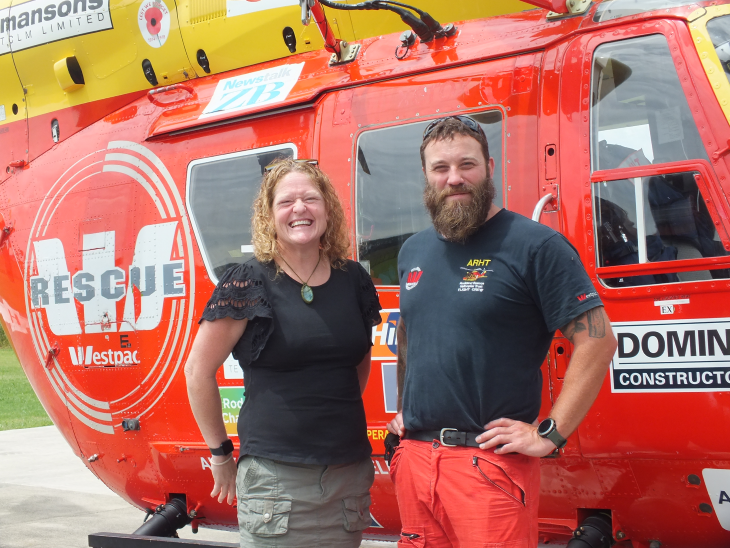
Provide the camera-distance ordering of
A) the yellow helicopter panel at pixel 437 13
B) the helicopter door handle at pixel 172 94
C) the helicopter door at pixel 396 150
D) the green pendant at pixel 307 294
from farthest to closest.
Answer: the helicopter door handle at pixel 172 94 → the yellow helicopter panel at pixel 437 13 → the helicopter door at pixel 396 150 → the green pendant at pixel 307 294

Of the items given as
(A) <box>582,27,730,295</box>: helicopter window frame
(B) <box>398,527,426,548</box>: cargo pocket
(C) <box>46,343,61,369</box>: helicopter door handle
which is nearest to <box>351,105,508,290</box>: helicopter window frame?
(A) <box>582,27,730,295</box>: helicopter window frame

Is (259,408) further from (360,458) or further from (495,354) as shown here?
(495,354)

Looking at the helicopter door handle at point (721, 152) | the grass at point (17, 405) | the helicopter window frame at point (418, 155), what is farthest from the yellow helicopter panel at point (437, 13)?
the grass at point (17, 405)

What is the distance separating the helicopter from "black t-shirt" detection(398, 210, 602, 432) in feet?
2.60

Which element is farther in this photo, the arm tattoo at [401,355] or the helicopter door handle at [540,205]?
the helicopter door handle at [540,205]

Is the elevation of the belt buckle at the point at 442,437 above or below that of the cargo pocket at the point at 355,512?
above

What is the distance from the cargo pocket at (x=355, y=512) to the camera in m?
2.57

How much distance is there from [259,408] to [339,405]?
0.84 ft

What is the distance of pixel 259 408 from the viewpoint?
8.39 ft

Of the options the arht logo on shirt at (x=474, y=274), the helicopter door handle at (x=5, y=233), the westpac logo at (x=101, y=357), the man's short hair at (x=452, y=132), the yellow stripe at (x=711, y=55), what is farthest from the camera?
the helicopter door handle at (x=5, y=233)

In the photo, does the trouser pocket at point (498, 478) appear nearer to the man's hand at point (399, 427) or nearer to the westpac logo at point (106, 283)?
the man's hand at point (399, 427)

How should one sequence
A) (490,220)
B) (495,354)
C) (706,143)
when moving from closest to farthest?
(495,354) → (490,220) → (706,143)

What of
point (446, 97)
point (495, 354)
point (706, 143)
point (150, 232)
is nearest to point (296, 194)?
point (495, 354)

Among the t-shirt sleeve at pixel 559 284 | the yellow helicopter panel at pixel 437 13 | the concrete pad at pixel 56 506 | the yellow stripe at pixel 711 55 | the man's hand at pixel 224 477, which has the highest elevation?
the yellow helicopter panel at pixel 437 13
